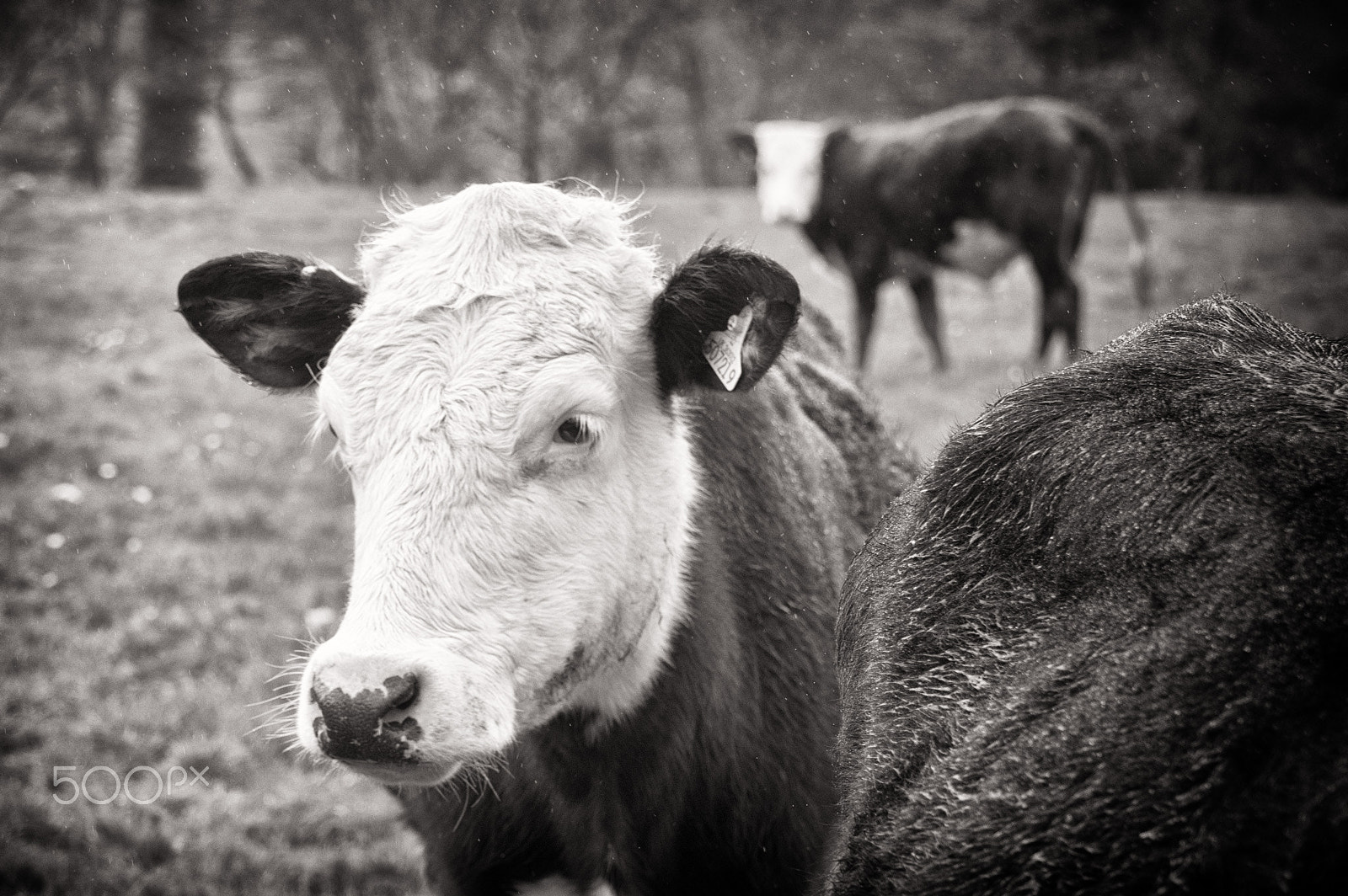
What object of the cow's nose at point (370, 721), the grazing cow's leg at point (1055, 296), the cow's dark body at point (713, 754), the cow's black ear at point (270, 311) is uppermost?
the cow's black ear at point (270, 311)

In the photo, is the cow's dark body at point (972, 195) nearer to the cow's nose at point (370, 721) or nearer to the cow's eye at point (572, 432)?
the cow's eye at point (572, 432)

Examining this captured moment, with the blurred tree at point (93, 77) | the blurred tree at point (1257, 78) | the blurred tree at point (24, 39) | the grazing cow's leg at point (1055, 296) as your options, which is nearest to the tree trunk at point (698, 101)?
the blurred tree at point (1257, 78)

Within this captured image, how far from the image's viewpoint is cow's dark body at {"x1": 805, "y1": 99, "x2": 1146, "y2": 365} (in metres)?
10.5

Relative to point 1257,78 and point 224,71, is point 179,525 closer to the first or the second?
point 224,71

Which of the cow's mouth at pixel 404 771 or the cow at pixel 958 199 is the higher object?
the cow's mouth at pixel 404 771

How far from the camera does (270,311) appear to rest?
279 centimetres

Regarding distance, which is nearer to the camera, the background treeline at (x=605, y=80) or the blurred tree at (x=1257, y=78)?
the background treeline at (x=605, y=80)

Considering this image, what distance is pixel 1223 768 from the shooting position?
4.53ft

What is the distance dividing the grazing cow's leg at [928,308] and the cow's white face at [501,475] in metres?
8.73

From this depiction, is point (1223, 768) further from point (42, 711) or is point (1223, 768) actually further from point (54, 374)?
point (54, 374)

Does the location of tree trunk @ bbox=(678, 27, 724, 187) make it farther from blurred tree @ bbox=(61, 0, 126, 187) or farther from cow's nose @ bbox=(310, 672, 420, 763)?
cow's nose @ bbox=(310, 672, 420, 763)

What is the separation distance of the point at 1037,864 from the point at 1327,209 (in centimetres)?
1966

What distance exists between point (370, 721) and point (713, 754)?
99 centimetres

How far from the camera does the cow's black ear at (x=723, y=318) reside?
252cm
